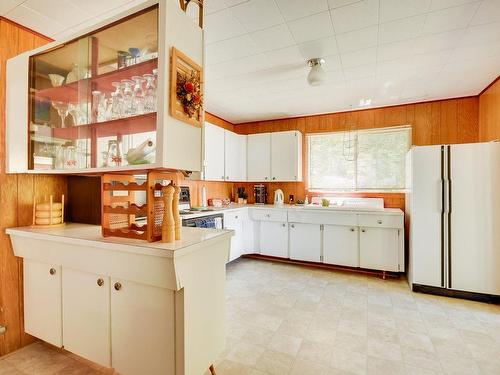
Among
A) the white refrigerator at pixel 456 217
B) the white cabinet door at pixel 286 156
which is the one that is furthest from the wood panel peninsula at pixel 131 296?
the white cabinet door at pixel 286 156

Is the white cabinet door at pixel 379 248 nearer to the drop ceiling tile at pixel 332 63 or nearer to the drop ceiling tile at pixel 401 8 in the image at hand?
the drop ceiling tile at pixel 332 63

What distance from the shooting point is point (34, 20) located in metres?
2.03

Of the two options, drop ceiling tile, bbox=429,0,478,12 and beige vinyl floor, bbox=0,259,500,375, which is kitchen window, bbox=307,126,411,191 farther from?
drop ceiling tile, bbox=429,0,478,12

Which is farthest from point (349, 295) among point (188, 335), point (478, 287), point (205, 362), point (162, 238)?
point (162, 238)

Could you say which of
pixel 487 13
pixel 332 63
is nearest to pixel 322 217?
pixel 332 63

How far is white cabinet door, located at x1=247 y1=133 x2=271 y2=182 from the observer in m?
4.72

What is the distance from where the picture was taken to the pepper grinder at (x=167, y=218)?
1467 mm

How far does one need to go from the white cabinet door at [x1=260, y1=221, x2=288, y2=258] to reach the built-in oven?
3.12ft

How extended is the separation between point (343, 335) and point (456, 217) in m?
1.94

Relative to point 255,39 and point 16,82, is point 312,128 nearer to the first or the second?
point 255,39

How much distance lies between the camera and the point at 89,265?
5.29ft

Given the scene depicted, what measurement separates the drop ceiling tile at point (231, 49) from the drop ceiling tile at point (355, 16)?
73 cm

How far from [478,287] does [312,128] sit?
313cm

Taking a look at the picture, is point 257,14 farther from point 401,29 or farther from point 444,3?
point 444,3
